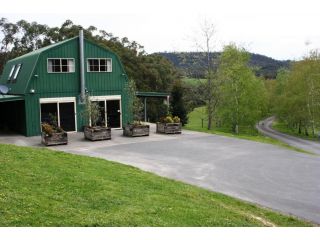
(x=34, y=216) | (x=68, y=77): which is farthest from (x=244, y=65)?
(x=34, y=216)

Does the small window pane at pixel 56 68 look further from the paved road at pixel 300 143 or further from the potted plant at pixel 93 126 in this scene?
the paved road at pixel 300 143

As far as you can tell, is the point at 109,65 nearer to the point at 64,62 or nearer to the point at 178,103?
the point at 64,62

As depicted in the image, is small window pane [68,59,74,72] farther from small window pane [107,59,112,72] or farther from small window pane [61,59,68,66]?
small window pane [107,59,112,72]

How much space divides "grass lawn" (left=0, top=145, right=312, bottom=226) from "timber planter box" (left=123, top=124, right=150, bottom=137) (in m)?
8.98

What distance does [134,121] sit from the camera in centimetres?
2283

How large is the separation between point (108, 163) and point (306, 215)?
6.87m

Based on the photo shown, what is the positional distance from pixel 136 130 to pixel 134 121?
1.91m

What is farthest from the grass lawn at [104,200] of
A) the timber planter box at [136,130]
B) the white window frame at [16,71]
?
the white window frame at [16,71]

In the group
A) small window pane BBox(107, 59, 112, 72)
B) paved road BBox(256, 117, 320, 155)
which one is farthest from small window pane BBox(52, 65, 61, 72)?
paved road BBox(256, 117, 320, 155)

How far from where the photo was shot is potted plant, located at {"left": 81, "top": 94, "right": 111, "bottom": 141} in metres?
19.5

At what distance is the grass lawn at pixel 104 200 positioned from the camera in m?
6.37

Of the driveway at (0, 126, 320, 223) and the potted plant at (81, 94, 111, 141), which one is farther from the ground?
the potted plant at (81, 94, 111, 141)

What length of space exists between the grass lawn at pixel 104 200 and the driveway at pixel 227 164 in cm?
116

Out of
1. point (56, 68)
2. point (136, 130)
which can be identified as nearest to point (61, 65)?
point (56, 68)
